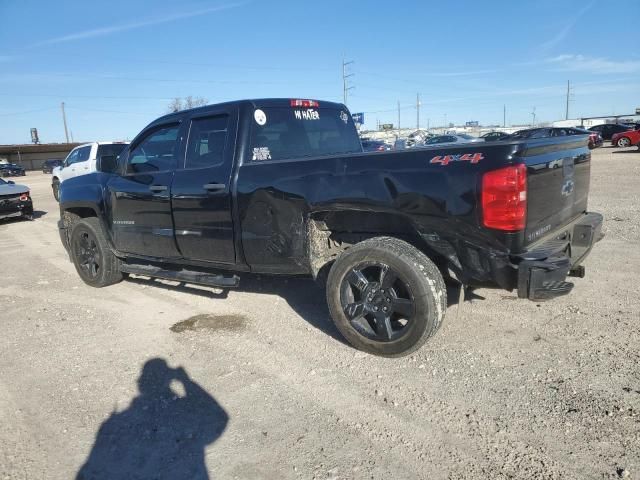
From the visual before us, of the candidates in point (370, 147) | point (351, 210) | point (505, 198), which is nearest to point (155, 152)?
point (351, 210)

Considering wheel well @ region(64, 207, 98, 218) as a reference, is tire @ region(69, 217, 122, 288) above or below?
below

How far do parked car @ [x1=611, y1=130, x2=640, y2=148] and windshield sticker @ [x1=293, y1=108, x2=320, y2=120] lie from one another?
28.2m

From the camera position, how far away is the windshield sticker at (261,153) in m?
4.35

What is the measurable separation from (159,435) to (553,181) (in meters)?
3.09

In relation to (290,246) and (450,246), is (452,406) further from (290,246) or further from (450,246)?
(290,246)

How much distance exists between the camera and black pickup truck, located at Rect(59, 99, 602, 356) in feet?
9.95

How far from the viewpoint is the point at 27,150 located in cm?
6231

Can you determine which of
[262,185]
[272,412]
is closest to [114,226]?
[262,185]

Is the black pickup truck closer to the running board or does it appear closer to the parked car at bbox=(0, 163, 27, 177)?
the running board

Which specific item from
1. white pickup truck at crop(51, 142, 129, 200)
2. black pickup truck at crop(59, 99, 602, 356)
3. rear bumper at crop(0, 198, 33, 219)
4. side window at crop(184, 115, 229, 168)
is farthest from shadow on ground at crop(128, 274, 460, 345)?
white pickup truck at crop(51, 142, 129, 200)

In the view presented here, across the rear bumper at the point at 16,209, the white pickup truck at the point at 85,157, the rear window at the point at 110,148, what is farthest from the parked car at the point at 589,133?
the rear bumper at the point at 16,209

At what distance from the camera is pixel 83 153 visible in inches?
651

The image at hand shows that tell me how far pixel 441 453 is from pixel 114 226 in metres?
4.45

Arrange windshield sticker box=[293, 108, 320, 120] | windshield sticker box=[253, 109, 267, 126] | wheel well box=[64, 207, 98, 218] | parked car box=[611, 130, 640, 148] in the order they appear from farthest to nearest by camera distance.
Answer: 1. parked car box=[611, 130, 640, 148]
2. wheel well box=[64, 207, 98, 218]
3. windshield sticker box=[293, 108, 320, 120]
4. windshield sticker box=[253, 109, 267, 126]
